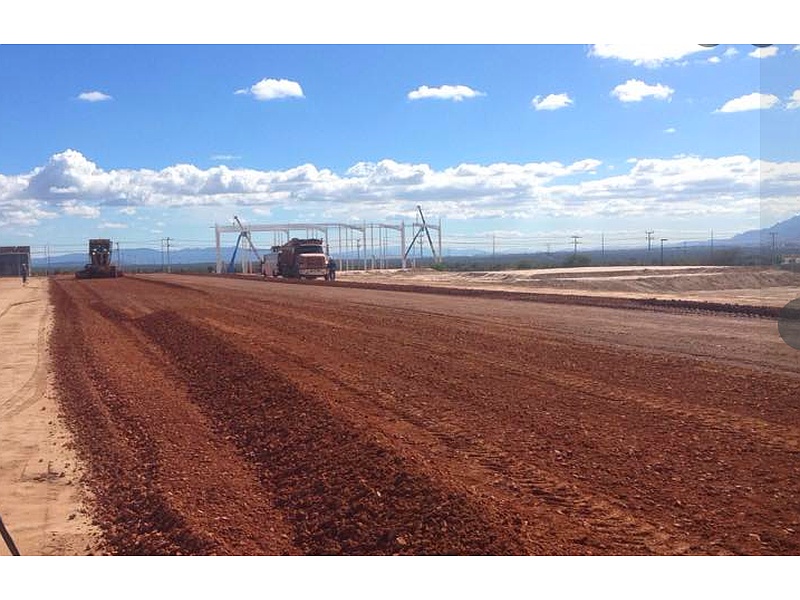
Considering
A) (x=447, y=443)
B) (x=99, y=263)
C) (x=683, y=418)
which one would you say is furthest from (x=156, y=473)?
(x=99, y=263)

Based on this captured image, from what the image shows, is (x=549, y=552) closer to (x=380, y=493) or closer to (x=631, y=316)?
(x=380, y=493)

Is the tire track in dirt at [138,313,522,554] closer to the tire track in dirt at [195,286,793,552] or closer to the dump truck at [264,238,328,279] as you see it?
the tire track in dirt at [195,286,793,552]

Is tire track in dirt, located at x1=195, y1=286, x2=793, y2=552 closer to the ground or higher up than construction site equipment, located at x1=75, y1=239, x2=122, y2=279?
closer to the ground

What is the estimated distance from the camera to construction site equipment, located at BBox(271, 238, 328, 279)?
57094 millimetres

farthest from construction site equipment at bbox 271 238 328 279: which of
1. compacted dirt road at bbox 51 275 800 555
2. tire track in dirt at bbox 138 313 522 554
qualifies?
tire track in dirt at bbox 138 313 522 554

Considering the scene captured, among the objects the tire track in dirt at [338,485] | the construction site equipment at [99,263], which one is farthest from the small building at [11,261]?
the tire track in dirt at [338,485]

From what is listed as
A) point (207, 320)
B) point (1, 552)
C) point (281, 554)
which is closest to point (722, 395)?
point (281, 554)

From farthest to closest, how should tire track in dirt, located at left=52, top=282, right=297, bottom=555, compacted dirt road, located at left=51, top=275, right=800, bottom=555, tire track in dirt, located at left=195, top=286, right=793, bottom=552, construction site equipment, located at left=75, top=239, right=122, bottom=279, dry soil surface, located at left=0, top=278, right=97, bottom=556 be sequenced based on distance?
construction site equipment, located at left=75, top=239, right=122, bottom=279, tire track in dirt, located at left=195, top=286, right=793, bottom=552, dry soil surface, located at left=0, top=278, right=97, bottom=556, tire track in dirt, located at left=52, top=282, right=297, bottom=555, compacted dirt road, located at left=51, top=275, right=800, bottom=555

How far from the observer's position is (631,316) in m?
20.5

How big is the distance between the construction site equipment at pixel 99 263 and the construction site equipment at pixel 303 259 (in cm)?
1569

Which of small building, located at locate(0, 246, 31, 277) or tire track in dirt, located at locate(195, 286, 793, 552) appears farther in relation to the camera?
small building, located at locate(0, 246, 31, 277)

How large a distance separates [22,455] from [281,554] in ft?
15.3

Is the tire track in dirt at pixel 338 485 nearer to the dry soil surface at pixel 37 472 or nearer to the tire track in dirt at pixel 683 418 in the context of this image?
the tire track in dirt at pixel 683 418

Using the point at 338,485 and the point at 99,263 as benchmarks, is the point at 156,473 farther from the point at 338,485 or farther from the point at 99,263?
the point at 99,263
